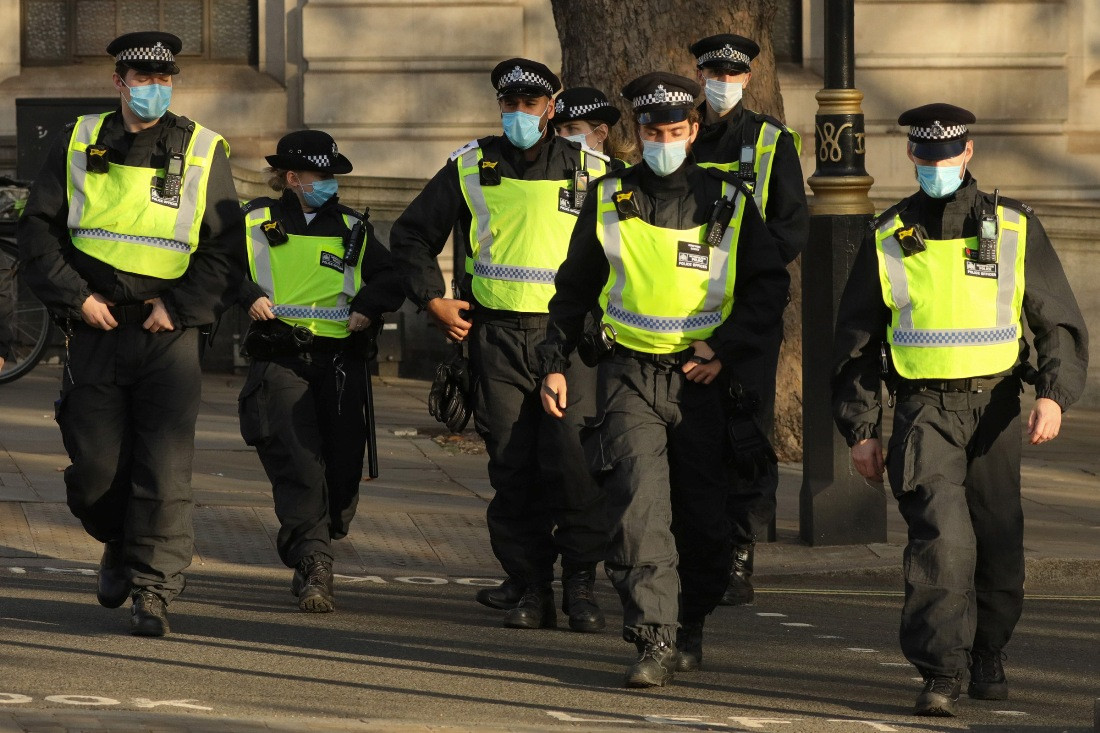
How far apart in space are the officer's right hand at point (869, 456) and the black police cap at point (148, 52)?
2855 millimetres

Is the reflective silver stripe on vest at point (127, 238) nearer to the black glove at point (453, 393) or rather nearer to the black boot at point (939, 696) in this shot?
the black glove at point (453, 393)

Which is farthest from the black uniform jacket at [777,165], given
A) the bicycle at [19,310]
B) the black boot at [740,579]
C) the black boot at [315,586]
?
the bicycle at [19,310]

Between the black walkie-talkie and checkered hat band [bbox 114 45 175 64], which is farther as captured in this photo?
checkered hat band [bbox 114 45 175 64]

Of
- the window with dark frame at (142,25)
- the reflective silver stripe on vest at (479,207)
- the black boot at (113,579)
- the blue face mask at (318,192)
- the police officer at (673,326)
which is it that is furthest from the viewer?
the window with dark frame at (142,25)

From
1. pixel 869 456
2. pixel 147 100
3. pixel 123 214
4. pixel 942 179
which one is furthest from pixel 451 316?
pixel 942 179

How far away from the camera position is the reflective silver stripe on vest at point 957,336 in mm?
6457

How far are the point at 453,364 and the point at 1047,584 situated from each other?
10.0ft

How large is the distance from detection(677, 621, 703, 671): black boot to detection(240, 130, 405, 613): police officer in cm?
164

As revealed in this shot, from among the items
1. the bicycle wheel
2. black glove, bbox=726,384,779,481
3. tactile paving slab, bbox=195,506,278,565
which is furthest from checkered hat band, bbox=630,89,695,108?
the bicycle wheel

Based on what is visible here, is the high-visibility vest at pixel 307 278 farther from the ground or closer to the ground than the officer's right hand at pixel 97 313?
farther from the ground

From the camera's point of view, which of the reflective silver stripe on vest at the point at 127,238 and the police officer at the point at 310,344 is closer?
the reflective silver stripe on vest at the point at 127,238

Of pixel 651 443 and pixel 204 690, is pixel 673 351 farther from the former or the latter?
pixel 204 690

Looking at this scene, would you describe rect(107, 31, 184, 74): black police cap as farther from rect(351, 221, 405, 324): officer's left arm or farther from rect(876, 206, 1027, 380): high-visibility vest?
rect(876, 206, 1027, 380): high-visibility vest

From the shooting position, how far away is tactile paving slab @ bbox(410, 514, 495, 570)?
366 inches
